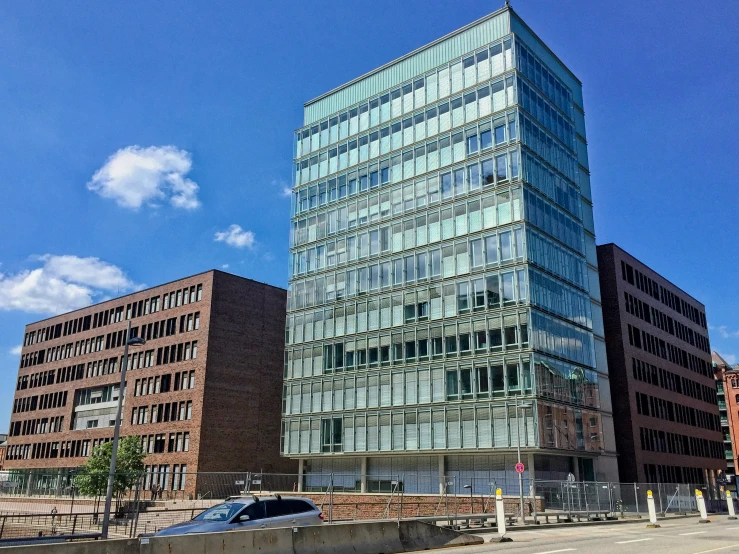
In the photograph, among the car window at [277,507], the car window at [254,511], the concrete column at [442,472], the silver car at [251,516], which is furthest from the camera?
the concrete column at [442,472]

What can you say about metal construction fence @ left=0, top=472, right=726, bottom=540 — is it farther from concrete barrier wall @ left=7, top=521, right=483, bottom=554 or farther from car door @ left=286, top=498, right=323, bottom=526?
concrete barrier wall @ left=7, top=521, right=483, bottom=554

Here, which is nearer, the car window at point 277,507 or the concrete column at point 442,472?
the car window at point 277,507

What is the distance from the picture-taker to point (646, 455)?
196 ft

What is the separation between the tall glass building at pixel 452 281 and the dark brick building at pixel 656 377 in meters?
4.93

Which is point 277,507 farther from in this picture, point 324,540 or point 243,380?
point 243,380

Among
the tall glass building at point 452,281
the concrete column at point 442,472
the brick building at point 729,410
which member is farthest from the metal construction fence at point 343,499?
the brick building at point 729,410

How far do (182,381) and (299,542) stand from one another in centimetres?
5447

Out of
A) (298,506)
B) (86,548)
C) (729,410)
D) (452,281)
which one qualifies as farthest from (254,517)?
(729,410)

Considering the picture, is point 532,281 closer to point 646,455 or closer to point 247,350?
point 646,455

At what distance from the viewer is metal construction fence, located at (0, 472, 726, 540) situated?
2822 centimetres

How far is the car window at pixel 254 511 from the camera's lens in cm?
1678

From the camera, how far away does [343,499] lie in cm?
4922

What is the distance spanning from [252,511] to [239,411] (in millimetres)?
51378

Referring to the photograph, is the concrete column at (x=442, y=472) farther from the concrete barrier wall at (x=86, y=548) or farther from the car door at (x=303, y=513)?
the concrete barrier wall at (x=86, y=548)
